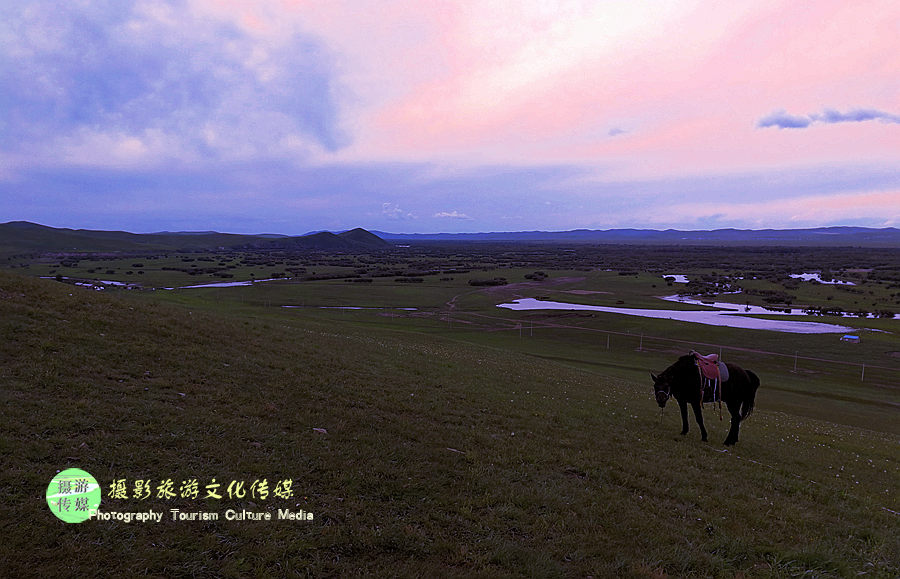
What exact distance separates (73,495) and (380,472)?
217 inches

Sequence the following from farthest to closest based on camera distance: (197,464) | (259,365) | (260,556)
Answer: (259,365) → (197,464) → (260,556)

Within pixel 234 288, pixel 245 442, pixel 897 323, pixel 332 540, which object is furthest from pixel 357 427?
pixel 234 288

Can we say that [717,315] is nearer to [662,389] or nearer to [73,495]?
[662,389]

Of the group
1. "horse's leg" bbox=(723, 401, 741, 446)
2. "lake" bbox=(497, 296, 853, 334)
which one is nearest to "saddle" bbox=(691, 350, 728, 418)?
"horse's leg" bbox=(723, 401, 741, 446)

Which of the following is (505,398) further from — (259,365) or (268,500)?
(268,500)

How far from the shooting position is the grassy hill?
23.7 feet

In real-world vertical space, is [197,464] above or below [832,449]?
above

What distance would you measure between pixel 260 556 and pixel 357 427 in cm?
557

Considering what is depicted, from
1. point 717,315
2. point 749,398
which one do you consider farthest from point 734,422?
point 717,315

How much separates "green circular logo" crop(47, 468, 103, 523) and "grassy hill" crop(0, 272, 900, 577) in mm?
173

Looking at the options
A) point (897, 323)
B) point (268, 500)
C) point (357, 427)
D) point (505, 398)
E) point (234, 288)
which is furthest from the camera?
point (234, 288)

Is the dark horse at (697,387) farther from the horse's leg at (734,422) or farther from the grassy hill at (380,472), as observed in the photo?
the grassy hill at (380,472)

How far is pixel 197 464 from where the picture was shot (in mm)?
9258

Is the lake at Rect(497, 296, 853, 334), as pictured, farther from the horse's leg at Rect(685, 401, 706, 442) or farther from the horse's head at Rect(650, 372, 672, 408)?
the horse's head at Rect(650, 372, 672, 408)
